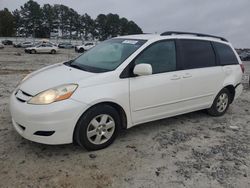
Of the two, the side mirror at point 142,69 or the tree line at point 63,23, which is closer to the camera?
the side mirror at point 142,69

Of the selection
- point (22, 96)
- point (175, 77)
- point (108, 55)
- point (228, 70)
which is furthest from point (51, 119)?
point (228, 70)

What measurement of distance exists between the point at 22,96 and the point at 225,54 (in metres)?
3.93

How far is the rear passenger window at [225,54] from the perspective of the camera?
18.0 feet

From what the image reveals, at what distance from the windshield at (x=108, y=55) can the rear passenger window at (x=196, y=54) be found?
0.84m

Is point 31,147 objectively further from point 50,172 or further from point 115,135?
point 115,135

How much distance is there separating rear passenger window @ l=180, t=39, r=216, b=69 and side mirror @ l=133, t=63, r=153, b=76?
101cm

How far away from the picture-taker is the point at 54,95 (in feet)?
11.6

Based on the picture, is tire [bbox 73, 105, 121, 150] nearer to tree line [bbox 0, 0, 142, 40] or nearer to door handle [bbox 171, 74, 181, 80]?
door handle [bbox 171, 74, 181, 80]

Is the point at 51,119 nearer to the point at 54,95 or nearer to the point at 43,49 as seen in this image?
the point at 54,95

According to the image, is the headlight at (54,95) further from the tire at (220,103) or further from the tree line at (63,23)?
the tree line at (63,23)

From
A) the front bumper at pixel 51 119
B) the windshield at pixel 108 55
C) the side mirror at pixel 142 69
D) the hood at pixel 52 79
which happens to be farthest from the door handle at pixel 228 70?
the front bumper at pixel 51 119

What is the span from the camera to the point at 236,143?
440 cm

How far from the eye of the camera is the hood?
3.71 m

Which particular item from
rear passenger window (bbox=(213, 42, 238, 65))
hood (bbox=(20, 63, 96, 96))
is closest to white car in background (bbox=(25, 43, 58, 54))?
rear passenger window (bbox=(213, 42, 238, 65))
